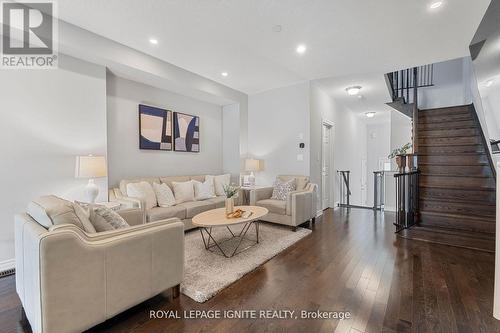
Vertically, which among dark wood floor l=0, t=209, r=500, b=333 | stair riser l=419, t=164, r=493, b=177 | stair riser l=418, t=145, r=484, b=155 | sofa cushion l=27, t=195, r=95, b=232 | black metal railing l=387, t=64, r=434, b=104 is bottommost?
dark wood floor l=0, t=209, r=500, b=333

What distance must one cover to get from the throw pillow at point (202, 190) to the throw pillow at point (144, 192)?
0.82 m

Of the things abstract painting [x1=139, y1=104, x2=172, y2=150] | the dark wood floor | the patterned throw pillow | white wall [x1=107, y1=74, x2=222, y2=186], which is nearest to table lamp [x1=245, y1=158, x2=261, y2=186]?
the patterned throw pillow

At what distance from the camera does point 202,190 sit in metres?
4.27

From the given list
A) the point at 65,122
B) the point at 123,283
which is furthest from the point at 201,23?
the point at 123,283

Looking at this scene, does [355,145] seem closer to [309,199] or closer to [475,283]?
[309,199]

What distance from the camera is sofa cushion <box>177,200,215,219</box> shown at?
3.60 m

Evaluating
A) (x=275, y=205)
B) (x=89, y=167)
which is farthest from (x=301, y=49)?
(x=89, y=167)

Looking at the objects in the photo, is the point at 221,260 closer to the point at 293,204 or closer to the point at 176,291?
the point at 176,291

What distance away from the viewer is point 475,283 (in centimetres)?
213

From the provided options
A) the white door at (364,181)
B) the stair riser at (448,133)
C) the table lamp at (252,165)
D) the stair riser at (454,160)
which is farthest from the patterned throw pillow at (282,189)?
the white door at (364,181)

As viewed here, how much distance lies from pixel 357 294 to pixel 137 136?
3868mm

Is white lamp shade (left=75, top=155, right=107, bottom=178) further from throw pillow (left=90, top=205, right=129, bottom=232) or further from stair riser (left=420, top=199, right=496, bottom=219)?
stair riser (left=420, top=199, right=496, bottom=219)

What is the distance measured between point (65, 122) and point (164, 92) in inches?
72.0

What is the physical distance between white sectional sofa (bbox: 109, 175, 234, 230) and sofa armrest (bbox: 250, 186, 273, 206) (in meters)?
0.58
